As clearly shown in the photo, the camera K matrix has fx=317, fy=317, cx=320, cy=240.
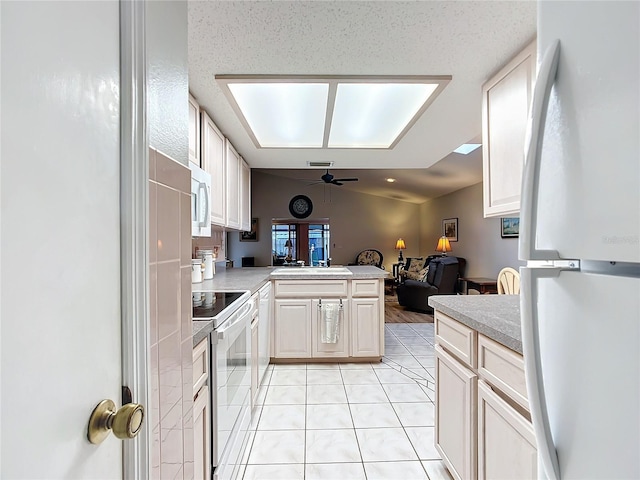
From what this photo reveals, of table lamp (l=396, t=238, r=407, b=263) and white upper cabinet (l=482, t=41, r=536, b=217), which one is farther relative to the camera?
table lamp (l=396, t=238, r=407, b=263)

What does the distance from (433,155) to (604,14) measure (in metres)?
2.99

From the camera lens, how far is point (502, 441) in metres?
1.10

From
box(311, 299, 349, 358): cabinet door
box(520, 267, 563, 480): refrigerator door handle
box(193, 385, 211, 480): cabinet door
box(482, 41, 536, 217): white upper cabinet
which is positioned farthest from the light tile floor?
box(482, 41, 536, 217): white upper cabinet

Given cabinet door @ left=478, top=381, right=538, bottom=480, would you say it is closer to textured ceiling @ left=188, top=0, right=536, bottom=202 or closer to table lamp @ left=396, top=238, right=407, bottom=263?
textured ceiling @ left=188, top=0, right=536, bottom=202

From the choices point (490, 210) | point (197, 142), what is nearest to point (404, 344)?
point (490, 210)

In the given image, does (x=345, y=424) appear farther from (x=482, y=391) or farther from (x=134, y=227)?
(x=134, y=227)

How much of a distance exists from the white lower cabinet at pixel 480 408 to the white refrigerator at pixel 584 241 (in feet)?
1.42

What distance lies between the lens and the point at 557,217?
2.01ft

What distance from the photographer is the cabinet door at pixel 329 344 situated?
3133 millimetres

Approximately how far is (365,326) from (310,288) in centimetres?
67

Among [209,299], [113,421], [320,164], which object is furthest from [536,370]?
[320,164]

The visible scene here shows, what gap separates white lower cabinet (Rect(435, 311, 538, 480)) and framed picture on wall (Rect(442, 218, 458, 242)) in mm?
5858

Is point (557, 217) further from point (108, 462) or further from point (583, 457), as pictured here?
point (108, 462)

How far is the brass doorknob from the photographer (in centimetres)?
53
